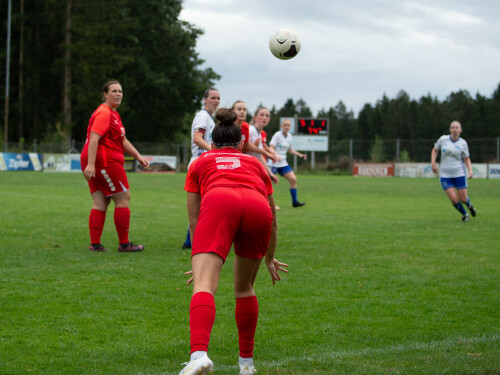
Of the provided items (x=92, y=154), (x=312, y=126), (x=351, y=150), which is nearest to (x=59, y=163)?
(x=312, y=126)

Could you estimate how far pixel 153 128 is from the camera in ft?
189

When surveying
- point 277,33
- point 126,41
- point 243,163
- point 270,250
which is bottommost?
point 270,250

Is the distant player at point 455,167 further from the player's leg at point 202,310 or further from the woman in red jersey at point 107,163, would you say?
the player's leg at point 202,310

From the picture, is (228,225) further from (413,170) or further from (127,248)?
(413,170)

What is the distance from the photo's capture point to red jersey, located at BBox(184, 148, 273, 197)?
3744mm

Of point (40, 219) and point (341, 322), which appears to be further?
point (40, 219)

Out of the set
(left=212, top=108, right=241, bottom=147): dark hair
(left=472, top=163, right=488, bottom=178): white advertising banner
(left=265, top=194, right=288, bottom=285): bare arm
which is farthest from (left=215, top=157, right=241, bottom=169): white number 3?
(left=472, top=163, right=488, bottom=178): white advertising banner

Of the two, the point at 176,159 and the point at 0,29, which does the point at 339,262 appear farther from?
the point at 0,29

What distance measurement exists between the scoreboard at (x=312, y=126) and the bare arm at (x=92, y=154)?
1514 inches

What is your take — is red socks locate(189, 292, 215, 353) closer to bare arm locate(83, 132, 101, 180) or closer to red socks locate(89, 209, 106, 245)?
bare arm locate(83, 132, 101, 180)

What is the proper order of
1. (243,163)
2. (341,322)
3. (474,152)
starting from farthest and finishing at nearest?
(474,152) → (341,322) → (243,163)

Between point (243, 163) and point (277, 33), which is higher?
point (277, 33)

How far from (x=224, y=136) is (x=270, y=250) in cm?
81

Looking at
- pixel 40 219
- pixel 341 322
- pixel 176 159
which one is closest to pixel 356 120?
pixel 176 159
